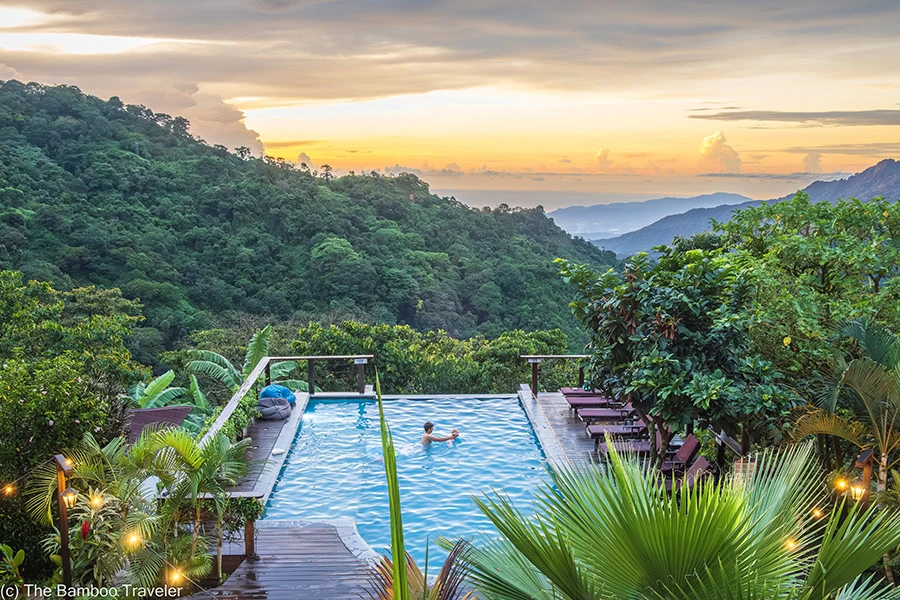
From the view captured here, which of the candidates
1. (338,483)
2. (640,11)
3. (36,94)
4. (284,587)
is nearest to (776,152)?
(640,11)

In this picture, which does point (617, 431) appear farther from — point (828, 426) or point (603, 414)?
point (828, 426)

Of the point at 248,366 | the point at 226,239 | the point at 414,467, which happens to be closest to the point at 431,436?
the point at 414,467

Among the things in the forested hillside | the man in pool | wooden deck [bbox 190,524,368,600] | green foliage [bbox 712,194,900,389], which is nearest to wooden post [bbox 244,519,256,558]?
wooden deck [bbox 190,524,368,600]

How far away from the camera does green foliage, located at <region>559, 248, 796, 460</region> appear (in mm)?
6828

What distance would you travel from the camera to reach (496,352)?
A: 641 inches

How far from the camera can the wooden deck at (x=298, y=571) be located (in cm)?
611

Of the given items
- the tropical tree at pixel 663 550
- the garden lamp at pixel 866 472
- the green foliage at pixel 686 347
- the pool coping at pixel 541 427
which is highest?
the tropical tree at pixel 663 550

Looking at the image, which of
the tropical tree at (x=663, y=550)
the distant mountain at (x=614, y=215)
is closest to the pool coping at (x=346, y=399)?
the tropical tree at (x=663, y=550)

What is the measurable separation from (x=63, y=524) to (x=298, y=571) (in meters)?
2.09

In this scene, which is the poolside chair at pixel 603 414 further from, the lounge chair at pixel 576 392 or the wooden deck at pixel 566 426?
the lounge chair at pixel 576 392

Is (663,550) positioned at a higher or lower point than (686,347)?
higher

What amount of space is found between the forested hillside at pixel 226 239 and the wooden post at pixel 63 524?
19344mm

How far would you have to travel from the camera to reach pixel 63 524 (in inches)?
225

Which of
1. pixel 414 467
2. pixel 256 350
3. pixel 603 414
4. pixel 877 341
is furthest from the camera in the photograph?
pixel 256 350
